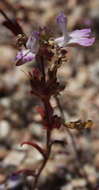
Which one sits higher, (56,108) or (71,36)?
(71,36)

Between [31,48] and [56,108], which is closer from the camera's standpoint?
[31,48]

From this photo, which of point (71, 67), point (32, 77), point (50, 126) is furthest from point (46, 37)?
point (71, 67)

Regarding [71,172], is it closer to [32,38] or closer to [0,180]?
[0,180]

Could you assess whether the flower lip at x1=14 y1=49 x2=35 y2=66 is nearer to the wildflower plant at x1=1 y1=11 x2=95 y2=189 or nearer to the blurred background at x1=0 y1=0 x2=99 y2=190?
the wildflower plant at x1=1 y1=11 x2=95 y2=189

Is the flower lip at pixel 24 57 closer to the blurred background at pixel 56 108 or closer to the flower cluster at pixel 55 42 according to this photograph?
the flower cluster at pixel 55 42

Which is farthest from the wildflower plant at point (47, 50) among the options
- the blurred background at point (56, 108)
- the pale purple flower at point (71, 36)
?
the blurred background at point (56, 108)

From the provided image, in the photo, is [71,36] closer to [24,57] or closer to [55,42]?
[55,42]

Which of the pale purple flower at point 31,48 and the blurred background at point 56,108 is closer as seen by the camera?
the pale purple flower at point 31,48

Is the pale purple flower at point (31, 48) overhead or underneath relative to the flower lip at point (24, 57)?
overhead

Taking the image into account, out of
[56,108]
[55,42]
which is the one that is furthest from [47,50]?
[56,108]
